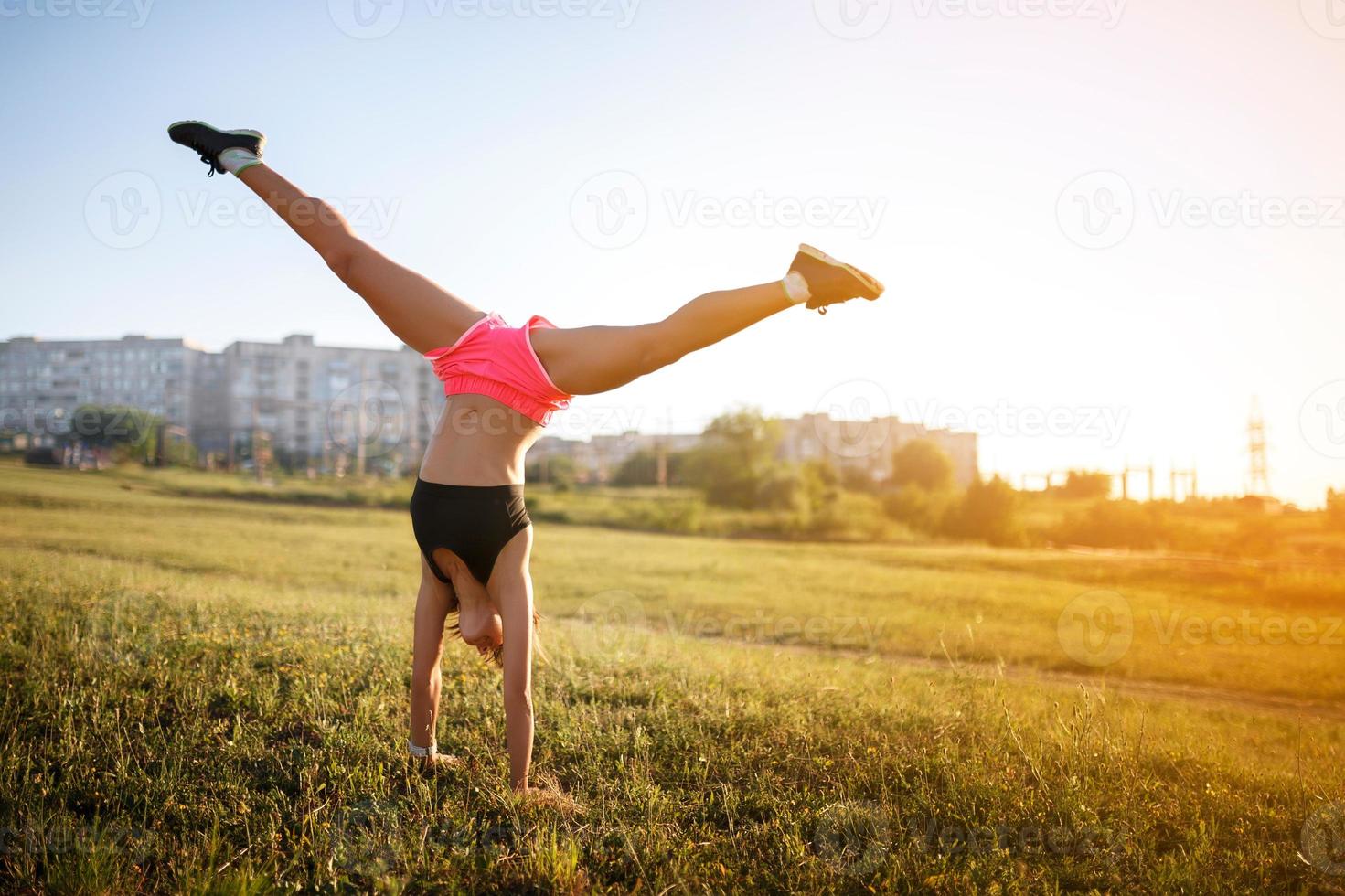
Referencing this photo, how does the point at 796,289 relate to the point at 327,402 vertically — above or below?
below

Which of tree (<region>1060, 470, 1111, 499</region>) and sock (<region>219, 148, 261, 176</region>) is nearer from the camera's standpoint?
sock (<region>219, 148, 261, 176</region>)

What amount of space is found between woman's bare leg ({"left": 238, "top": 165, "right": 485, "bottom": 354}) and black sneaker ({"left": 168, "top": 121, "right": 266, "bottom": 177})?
27.4 inches

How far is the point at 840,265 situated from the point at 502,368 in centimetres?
182

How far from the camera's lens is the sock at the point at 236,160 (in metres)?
4.62

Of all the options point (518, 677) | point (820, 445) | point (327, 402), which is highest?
point (327, 402)

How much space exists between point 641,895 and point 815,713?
2.78 meters

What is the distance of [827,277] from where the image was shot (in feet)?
11.5

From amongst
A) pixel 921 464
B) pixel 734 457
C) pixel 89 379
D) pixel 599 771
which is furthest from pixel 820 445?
pixel 599 771

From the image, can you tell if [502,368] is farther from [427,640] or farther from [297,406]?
[297,406]

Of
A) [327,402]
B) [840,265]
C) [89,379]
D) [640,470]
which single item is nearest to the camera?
[840,265]

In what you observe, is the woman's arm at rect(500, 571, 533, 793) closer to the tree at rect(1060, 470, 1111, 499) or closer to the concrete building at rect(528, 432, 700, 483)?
the tree at rect(1060, 470, 1111, 499)

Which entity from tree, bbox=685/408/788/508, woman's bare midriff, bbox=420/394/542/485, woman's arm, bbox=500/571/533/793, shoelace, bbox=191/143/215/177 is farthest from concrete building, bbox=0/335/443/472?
woman's arm, bbox=500/571/533/793

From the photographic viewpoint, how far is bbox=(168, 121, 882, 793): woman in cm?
354

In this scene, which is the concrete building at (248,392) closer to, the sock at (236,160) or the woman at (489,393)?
the sock at (236,160)
